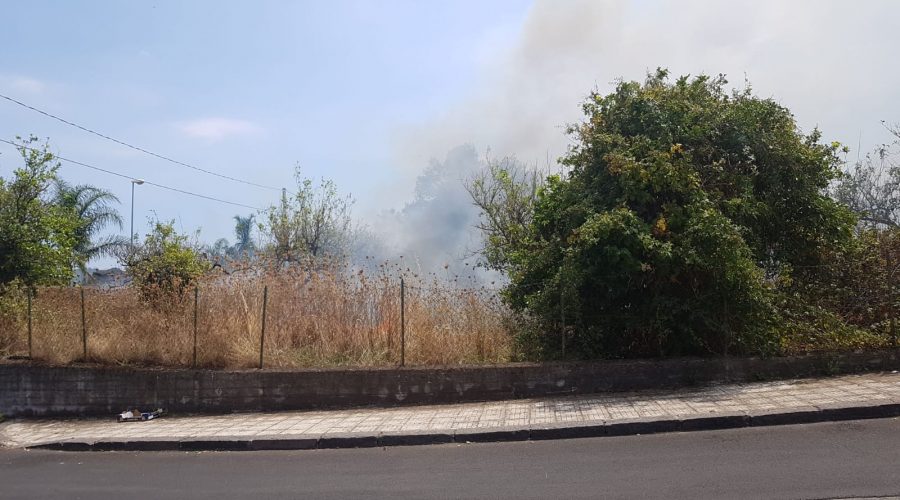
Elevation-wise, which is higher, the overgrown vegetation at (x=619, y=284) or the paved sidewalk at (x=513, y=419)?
the overgrown vegetation at (x=619, y=284)

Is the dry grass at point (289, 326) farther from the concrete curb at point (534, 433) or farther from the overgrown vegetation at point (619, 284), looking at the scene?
the concrete curb at point (534, 433)

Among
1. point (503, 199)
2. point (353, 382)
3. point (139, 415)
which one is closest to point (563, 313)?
point (353, 382)

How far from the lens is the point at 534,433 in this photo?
8.43 metres

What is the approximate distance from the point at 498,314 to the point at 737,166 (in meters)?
4.51

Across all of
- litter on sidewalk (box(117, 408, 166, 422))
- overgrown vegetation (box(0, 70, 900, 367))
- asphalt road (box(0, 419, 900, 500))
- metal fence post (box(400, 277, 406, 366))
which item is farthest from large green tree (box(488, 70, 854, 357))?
litter on sidewalk (box(117, 408, 166, 422))

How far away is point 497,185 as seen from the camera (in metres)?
21.2

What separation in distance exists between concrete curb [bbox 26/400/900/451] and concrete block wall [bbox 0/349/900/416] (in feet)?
5.49

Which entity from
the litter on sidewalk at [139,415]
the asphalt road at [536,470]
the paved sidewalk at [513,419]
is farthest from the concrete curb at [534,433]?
the litter on sidewalk at [139,415]

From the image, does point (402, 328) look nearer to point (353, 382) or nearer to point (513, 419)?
point (353, 382)

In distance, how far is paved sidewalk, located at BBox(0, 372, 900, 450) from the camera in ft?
26.7

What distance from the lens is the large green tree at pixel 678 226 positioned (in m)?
10.1

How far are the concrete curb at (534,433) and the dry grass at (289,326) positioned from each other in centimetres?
220

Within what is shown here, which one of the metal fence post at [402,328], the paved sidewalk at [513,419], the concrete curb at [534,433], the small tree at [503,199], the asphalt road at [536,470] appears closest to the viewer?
the asphalt road at [536,470]

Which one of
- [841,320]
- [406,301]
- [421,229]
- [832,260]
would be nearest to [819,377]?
[841,320]
